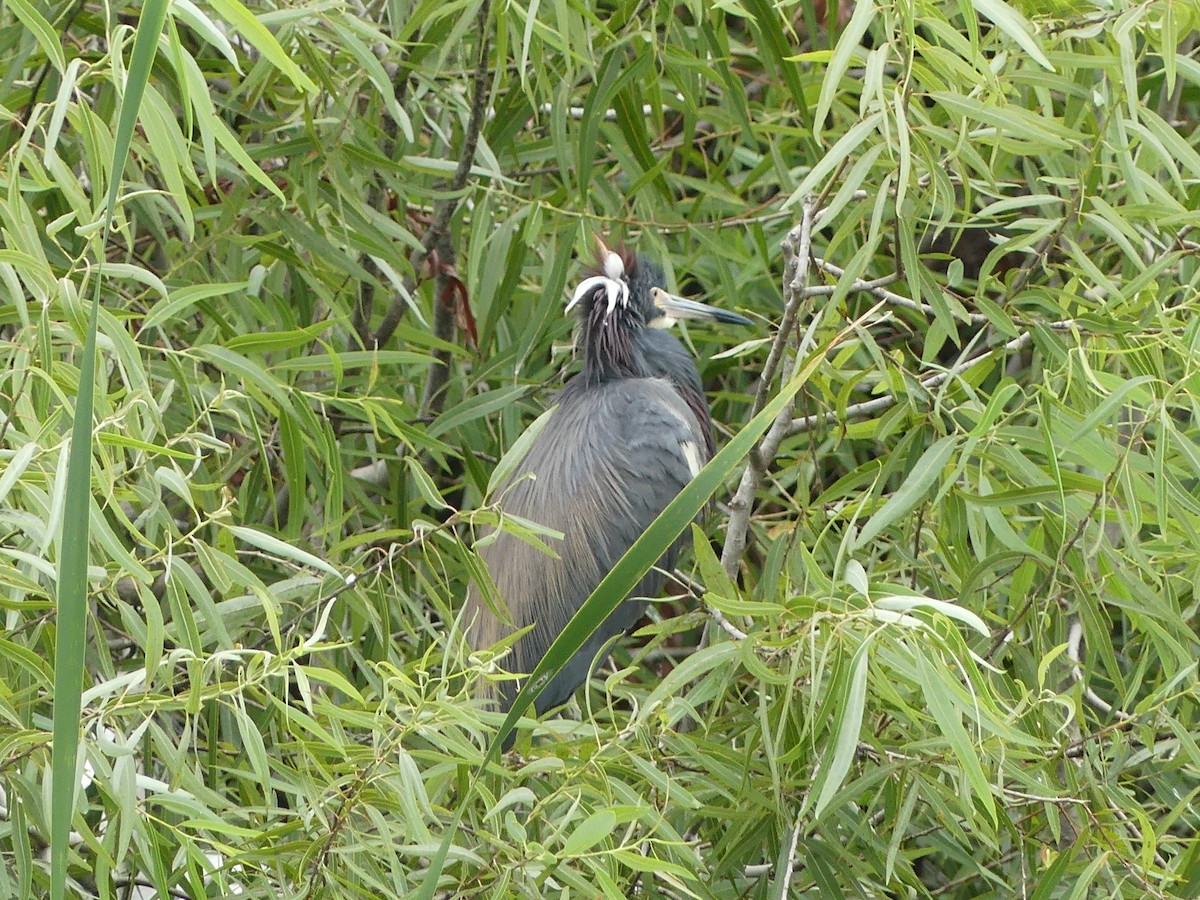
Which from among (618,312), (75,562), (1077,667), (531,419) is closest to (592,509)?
(531,419)

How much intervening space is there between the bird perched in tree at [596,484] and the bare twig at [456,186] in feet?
0.84

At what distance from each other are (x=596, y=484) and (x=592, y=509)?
41mm

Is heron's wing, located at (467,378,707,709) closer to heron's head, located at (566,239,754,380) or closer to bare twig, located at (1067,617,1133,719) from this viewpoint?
heron's head, located at (566,239,754,380)

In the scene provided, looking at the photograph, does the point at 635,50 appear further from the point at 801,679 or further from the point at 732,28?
the point at 801,679

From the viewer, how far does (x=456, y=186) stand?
199cm

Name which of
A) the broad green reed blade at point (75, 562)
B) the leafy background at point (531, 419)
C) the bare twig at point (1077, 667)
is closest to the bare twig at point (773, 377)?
the leafy background at point (531, 419)

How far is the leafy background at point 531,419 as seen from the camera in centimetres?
116

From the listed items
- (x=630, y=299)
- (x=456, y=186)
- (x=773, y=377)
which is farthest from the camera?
(x=630, y=299)

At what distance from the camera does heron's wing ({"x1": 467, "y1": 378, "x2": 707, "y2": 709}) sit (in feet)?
7.50

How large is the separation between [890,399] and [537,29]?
59 centimetres

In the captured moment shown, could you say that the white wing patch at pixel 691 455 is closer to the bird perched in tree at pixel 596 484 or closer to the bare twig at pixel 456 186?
the bird perched in tree at pixel 596 484

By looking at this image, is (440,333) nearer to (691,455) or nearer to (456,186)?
(456,186)

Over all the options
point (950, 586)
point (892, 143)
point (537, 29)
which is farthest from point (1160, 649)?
point (537, 29)

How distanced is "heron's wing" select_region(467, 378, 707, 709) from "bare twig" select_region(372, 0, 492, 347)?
13.4 inches
